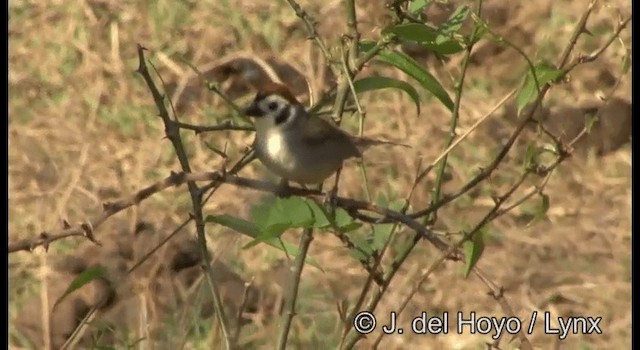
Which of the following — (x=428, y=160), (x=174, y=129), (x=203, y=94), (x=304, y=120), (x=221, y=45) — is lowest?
(x=174, y=129)

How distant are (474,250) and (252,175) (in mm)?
2979

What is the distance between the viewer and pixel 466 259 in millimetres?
1667

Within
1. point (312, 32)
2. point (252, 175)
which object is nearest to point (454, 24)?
point (312, 32)

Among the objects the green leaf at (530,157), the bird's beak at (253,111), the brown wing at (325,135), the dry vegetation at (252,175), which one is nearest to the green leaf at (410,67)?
the green leaf at (530,157)

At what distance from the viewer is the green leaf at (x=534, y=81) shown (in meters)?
1.67

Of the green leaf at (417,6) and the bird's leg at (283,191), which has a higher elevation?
the green leaf at (417,6)

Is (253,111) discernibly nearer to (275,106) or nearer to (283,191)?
(275,106)

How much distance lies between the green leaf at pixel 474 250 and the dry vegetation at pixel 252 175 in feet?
4.28

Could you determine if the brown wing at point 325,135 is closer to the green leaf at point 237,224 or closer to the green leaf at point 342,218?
the green leaf at point 342,218

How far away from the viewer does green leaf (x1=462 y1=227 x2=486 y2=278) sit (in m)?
1.63
